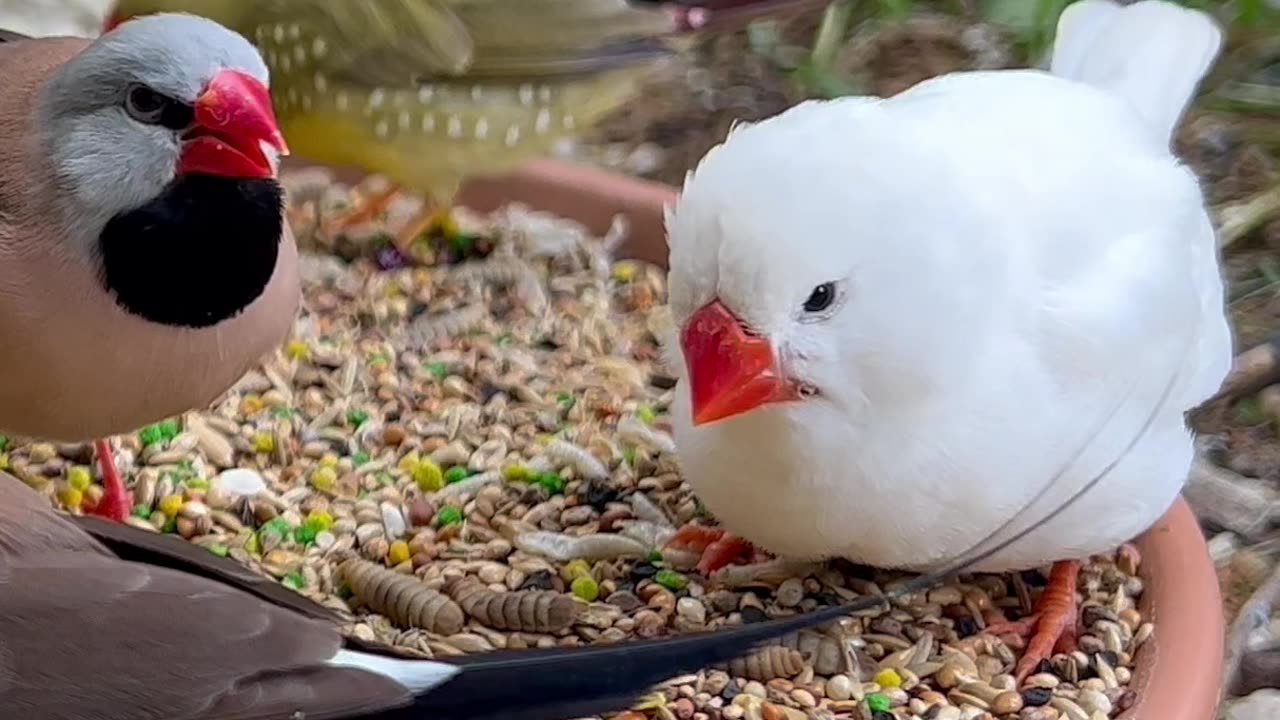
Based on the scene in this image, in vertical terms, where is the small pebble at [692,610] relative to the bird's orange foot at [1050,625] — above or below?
above

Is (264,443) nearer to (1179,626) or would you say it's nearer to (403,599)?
(403,599)

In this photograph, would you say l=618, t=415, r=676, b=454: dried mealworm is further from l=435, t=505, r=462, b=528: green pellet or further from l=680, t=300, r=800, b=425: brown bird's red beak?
l=680, t=300, r=800, b=425: brown bird's red beak

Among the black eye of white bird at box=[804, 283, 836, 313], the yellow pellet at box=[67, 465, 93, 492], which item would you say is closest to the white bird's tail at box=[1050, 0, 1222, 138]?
the black eye of white bird at box=[804, 283, 836, 313]

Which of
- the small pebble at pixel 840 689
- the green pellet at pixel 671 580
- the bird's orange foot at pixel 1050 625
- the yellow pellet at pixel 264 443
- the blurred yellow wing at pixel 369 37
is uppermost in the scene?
the blurred yellow wing at pixel 369 37

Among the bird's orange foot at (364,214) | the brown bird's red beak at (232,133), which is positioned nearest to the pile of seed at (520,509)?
the bird's orange foot at (364,214)

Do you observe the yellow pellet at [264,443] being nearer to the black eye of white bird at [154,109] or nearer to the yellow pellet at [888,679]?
the black eye of white bird at [154,109]

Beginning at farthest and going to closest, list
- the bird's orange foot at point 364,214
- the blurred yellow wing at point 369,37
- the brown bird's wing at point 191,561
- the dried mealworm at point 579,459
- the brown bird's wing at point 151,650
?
the bird's orange foot at point 364,214
the blurred yellow wing at point 369,37
the dried mealworm at point 579,459
the brown bird's wing at point 191,561
the brown bird's wing at point 151,650
